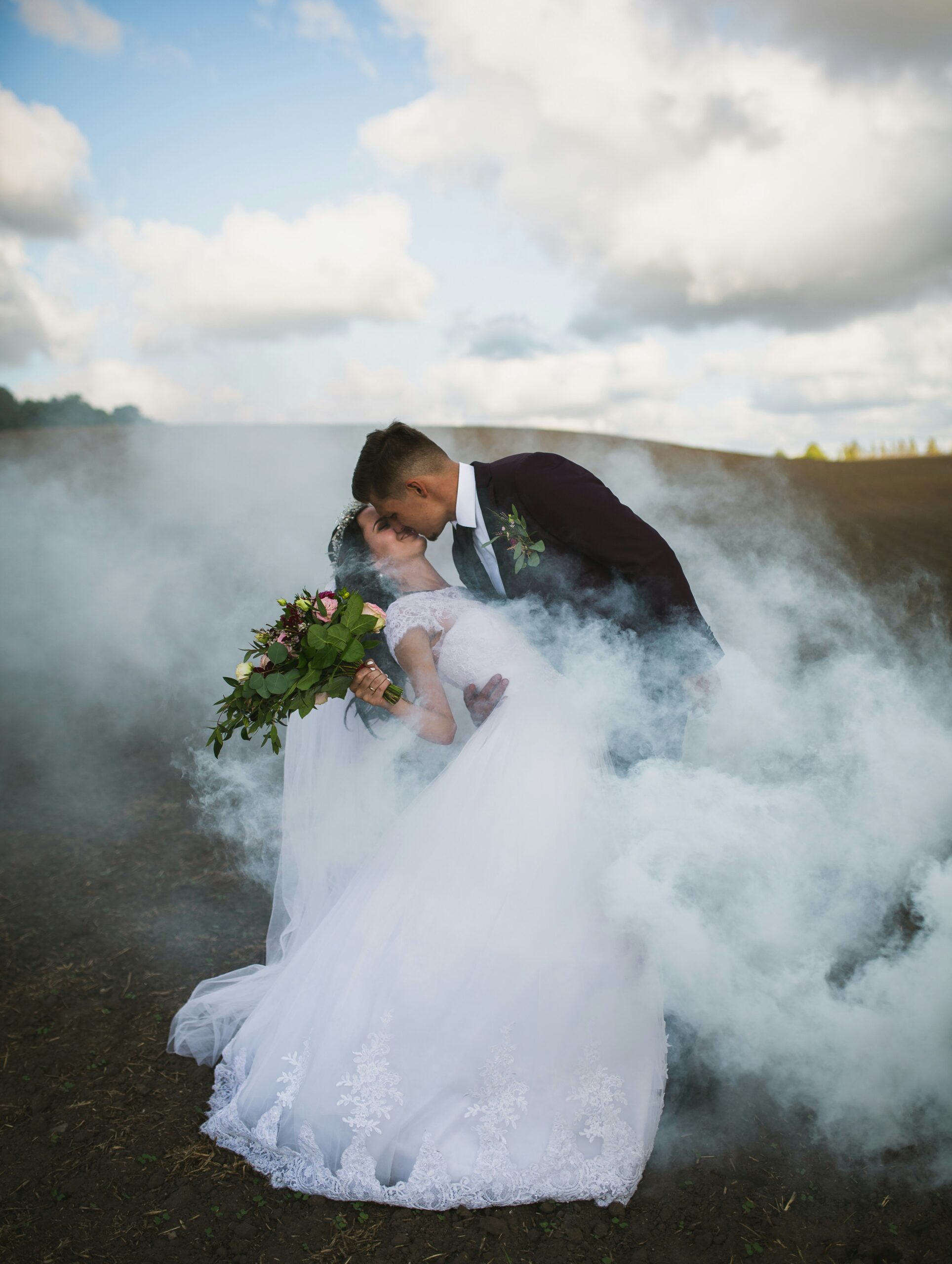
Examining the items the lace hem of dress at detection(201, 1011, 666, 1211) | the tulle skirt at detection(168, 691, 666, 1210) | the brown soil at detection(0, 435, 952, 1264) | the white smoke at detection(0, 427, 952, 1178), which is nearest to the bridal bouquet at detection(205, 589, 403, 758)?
the tulle skirt at detection(168, 691, 666, 1210)

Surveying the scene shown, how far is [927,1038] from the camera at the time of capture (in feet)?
7.86

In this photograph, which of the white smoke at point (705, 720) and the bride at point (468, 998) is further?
the white smoke at point (705, 720)

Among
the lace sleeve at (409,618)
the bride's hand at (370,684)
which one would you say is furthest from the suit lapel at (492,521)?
the bride's hand at (370,684)

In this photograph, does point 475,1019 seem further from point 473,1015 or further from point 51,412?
point 51,412

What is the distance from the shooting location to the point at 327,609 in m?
2.57

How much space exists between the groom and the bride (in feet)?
0.80

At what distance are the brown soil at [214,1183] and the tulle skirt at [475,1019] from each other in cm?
8

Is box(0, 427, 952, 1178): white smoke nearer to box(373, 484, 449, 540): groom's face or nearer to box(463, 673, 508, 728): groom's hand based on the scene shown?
box(463, 673, 508, 728): groom's hand

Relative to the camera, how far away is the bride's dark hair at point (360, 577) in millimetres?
2910

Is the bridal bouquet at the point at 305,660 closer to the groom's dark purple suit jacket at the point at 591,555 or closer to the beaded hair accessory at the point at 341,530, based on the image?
the beaded hair accessory at the point at 341,530

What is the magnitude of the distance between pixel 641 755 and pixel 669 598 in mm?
618

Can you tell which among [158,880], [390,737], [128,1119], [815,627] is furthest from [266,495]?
[128,1119]

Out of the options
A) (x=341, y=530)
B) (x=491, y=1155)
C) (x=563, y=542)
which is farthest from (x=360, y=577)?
(x=491, y=1155)

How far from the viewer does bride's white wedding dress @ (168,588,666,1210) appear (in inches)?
91.0
